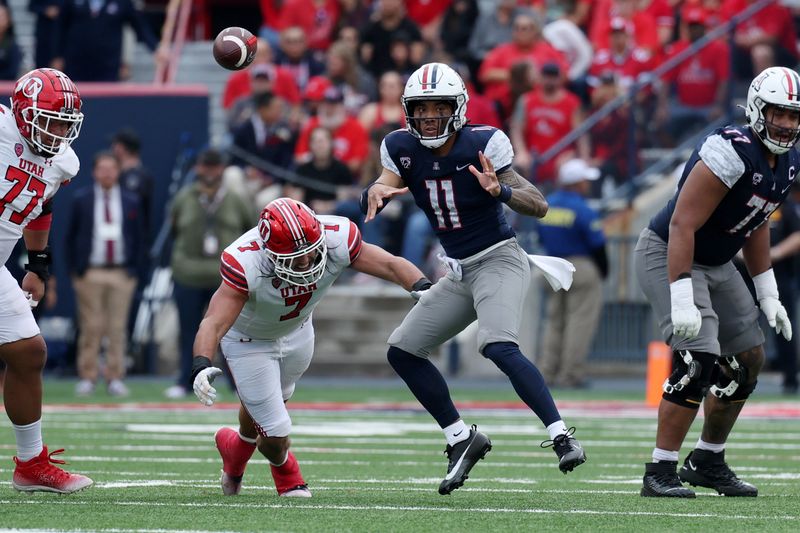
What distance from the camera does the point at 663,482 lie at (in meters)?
7.00

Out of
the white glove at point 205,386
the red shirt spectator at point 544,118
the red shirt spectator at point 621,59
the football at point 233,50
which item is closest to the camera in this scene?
the white glove at point 205,386

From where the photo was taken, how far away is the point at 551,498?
689 cm

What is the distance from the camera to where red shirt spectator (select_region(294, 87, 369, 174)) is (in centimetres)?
1606

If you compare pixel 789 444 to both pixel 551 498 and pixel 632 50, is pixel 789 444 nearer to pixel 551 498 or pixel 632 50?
pixel 551 498

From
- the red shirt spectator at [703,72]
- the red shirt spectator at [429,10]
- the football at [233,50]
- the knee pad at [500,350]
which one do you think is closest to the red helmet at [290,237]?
the knee pad at [500,350]

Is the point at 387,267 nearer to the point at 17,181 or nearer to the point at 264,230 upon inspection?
the point at 264,230

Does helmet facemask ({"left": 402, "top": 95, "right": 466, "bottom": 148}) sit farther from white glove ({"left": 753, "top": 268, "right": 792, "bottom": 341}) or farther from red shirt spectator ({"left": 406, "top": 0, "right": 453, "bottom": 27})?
red shirt spectator ({"left": 406, "top": 0, "right": 453, "bottom": 27})

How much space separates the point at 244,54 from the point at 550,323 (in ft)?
23.7

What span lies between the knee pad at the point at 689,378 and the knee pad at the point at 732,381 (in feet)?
0.76

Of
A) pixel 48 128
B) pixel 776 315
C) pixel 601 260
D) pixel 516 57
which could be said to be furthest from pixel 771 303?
pixel 516 57

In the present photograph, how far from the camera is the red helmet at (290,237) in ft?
21.7

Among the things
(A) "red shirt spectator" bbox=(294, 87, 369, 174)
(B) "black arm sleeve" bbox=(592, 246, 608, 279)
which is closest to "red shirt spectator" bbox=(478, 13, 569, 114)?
(A) "red shirt spectator" bbox=(294, 87, 369, 174)

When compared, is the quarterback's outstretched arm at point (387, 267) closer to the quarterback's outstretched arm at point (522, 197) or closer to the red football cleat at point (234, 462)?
the quarterback's outstretched arm at point (522, 197)

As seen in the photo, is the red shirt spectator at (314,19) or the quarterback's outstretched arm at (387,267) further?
the red shirt spectator at (314,19)
